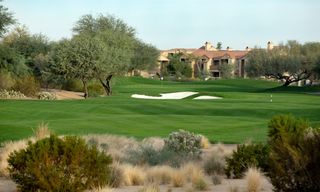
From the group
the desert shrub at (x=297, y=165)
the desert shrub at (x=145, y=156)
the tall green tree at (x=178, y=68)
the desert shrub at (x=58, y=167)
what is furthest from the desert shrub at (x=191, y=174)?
the tall green tree at (x=178, y=68)

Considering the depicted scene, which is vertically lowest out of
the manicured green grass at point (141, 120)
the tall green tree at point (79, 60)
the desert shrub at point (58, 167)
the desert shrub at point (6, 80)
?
the manicured green grass at point (141, 120)

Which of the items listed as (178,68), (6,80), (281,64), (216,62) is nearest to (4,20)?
(6,80)

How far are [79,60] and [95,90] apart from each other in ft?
25.3

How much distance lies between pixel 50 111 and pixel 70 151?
77.9ft

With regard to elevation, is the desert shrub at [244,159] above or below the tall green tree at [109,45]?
below

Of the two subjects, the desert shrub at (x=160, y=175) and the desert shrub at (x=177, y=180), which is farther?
the desert shrub at (x=160, y=175)

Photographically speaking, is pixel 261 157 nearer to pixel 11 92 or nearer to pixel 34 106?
pixel 34 106

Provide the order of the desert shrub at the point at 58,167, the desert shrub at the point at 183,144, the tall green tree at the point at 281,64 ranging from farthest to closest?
the tall green tree at the point at 281,64 < the desert shrub at the point at 183,144 < the desert shrub at the point at 58,167

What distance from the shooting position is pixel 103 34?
69.4 m

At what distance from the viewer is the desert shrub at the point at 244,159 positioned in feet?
43.0

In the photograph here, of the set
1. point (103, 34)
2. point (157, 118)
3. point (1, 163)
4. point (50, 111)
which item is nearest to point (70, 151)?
point (1, 163)

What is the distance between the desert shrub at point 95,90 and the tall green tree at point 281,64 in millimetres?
34629

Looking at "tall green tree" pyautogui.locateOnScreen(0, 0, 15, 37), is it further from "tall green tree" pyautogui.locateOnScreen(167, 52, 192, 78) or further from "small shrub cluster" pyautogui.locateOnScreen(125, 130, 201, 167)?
"tall green tree" pyautogui.locateOnScreen(167, 52, 192, 78)

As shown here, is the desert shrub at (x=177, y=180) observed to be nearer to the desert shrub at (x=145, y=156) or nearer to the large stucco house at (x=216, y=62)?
the desert shrub at (x=145, y=156)
